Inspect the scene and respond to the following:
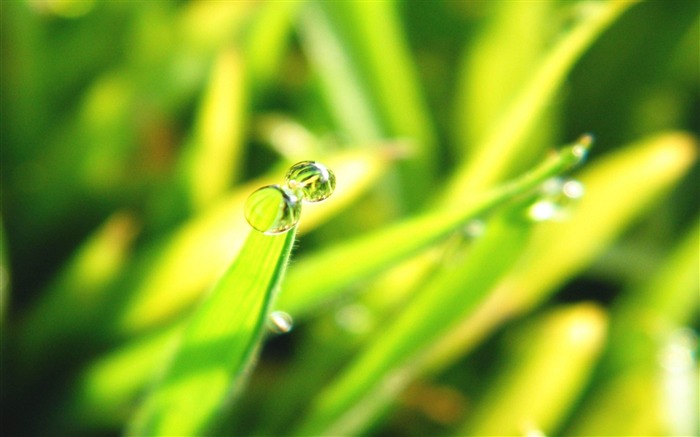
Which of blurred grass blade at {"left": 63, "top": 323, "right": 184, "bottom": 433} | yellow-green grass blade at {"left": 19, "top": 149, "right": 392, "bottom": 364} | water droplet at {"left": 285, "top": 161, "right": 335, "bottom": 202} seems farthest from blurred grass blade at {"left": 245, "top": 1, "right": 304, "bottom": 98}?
water droplet at {"left": 285, "top": 161, "right": 335, "bottom": 202}

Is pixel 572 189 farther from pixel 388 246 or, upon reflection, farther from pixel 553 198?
pixel 388 246

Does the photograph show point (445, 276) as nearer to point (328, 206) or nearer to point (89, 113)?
point (328, 206)

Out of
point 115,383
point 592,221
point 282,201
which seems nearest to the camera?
point 282,201

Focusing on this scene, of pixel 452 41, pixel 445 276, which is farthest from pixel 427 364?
pixel 452 41

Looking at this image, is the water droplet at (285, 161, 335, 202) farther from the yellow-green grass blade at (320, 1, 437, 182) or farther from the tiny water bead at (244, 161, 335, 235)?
the yellow-green grass blade at (320, 1, 437, 182)

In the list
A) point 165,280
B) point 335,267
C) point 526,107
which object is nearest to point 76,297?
point 165,280

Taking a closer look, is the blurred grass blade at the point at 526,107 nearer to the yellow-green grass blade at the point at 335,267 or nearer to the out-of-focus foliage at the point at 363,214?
the out-of-focus foliage at the point at 363,214
